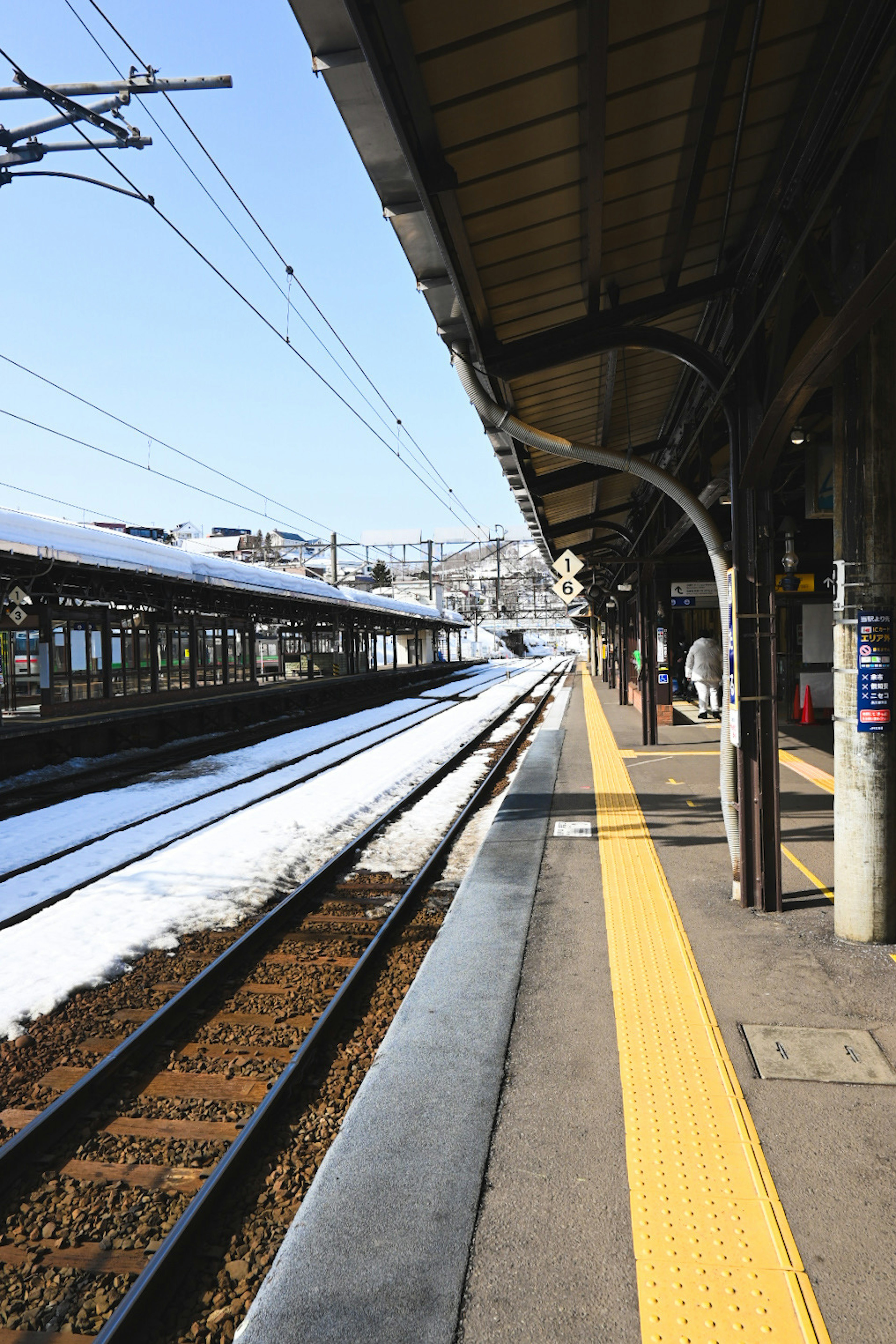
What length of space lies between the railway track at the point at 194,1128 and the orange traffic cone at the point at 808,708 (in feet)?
38.2

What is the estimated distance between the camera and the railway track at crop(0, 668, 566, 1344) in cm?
250

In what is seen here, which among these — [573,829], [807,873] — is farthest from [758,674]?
[573,829]

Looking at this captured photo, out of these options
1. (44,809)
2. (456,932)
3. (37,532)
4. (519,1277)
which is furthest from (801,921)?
(37,532)

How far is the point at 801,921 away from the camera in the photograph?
4902 mm

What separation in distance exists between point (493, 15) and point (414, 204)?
0.65 m

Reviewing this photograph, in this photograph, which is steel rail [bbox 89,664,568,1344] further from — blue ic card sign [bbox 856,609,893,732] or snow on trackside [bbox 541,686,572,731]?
snow on trackside [bbox 541,686,572,731]

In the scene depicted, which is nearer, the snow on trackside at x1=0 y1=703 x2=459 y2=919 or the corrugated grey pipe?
the corrugated grey pipe

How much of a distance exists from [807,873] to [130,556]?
12.6 m

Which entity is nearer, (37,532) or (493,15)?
(493,15)

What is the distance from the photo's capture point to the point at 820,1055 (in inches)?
131

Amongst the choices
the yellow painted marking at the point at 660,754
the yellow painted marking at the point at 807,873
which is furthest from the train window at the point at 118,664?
the yellow painted marking at the point at 807,873

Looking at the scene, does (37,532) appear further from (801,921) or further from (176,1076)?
(801,921)

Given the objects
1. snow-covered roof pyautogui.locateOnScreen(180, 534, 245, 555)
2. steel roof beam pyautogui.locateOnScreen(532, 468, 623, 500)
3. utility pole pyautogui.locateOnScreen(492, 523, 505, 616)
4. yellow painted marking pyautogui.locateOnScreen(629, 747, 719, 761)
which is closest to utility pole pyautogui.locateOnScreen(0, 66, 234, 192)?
steel roof beam pyautogui.locateOnScreen(532, 468, 623, 500)

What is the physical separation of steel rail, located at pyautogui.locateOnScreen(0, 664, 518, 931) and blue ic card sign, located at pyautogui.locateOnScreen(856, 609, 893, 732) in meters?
5.49
